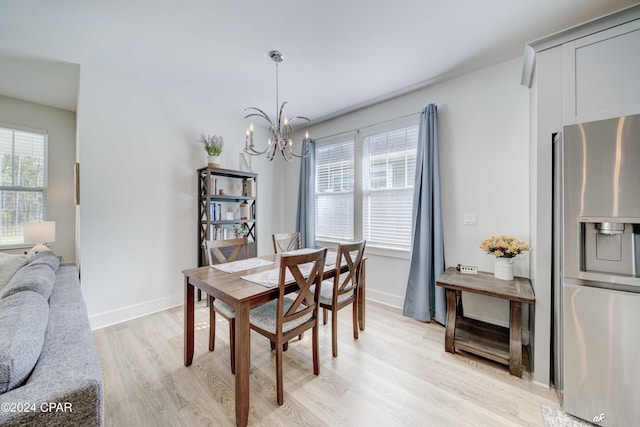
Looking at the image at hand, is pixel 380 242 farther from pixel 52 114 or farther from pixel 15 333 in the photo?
pixel 52 114

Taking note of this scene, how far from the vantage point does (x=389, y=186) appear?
317 centimetres

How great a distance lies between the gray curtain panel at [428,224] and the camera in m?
2.65

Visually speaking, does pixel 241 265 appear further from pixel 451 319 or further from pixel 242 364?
pixel 451 319

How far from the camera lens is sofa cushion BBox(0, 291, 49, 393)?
825 millimetres

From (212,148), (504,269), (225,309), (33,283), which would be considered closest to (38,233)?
(33,283)

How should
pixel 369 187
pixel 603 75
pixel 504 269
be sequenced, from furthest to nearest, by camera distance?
pixel 369 187, pixel 504 269, pixel 603 75

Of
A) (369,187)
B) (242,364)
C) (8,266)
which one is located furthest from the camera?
(369,187)

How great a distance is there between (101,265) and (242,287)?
2.09m

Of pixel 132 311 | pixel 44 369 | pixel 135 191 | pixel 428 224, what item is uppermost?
pixel 135 191

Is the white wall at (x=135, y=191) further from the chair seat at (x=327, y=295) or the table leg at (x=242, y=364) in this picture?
the table leg at (x=242, y=364)

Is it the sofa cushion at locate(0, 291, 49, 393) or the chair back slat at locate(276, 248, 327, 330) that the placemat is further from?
the sofa cushion at locate(0, 291, 49, 393)

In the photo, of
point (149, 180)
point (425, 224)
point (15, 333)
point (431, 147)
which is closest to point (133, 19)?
point (149, 180)

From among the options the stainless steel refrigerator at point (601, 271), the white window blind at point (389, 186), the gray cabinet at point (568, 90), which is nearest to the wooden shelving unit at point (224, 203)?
the white window blind at point (389, 186)

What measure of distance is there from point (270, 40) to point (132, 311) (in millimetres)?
3223
